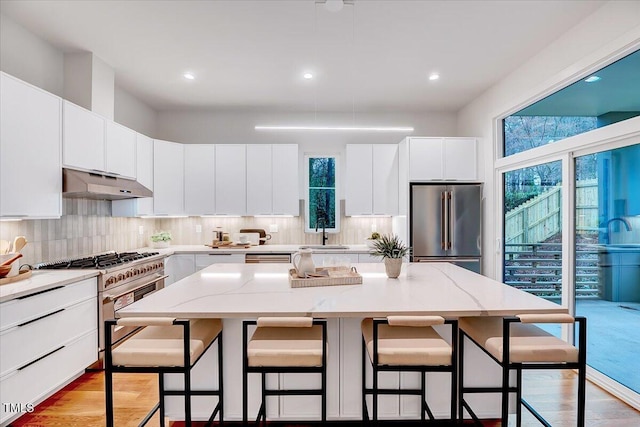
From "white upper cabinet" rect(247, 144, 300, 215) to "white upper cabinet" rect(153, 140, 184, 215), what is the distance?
0.97 m

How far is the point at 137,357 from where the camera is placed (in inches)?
62.0

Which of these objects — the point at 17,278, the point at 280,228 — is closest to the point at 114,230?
the point at 17,278

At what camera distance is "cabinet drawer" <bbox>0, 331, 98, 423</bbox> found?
81.0 inches

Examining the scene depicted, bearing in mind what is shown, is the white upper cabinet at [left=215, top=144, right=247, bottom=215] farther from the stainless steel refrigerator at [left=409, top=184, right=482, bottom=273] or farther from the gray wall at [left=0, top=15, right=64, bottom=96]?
the stainless steel refrigerator at [left=409, top=184, right=482, bottom=273]

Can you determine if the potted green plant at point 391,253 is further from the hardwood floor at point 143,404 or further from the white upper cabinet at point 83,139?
the white upper cabinet at point 83,139

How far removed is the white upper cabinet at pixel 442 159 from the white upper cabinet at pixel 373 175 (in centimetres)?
46

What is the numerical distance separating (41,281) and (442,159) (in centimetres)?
438

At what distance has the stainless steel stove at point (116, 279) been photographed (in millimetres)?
2869

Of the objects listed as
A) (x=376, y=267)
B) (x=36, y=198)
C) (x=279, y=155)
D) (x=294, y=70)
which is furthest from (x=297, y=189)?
(x=36, y=198)

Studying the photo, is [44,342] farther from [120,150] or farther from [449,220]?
[449,220]

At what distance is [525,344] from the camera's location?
161cm

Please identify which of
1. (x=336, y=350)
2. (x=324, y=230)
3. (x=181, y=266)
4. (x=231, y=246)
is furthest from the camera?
(x=324, y=230)

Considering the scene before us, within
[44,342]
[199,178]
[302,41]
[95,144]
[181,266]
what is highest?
[302,41]

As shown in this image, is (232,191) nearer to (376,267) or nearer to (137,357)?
(376,267)
